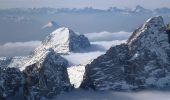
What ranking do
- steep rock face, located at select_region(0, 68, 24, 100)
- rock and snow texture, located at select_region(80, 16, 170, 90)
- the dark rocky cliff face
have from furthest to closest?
rock and snow texture, located at select_region(80, 16, 170, 90) < the dark rocky cliff face < steep rock face, located at select_region(0, 68, 24, 100)

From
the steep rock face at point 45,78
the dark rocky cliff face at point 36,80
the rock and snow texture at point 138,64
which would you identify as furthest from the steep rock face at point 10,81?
the rock and snow texture at point 138,64

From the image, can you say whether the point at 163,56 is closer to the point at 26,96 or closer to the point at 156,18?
the point at 156,18

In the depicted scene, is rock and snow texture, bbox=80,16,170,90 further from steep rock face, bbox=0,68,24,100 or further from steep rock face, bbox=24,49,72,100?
steep rock face, bbox=0,68,24,100

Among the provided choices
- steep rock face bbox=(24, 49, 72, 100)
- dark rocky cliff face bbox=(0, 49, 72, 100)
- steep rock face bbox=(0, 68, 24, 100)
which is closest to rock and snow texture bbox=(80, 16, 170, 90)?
steep rock face bbox=(24, 49, 72, 100)

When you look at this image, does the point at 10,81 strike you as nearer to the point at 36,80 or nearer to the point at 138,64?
the point at 36,80

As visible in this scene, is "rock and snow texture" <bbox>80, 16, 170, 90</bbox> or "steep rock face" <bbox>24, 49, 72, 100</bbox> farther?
"rock and snow texture" <bbox>80, 16, 170, 90</bbox>

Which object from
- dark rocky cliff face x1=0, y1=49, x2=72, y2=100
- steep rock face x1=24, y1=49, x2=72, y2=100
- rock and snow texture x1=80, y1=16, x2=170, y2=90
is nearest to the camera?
dark rocky cliff face x1=0, y1=49, x2=72, y2=100
